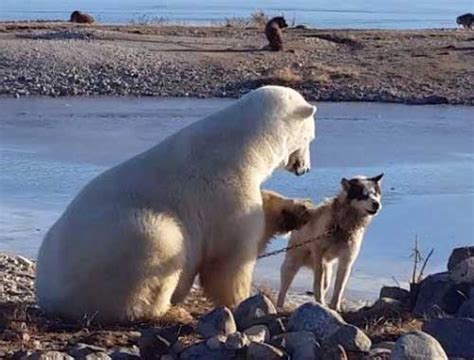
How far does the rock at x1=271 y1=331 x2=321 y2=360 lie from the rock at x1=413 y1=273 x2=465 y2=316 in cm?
130

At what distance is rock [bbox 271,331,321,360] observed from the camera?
249 inches

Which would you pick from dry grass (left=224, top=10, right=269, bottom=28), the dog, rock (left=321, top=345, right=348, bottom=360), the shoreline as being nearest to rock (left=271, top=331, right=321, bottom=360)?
rock (left=321, top=345, right=348, bottom=360)

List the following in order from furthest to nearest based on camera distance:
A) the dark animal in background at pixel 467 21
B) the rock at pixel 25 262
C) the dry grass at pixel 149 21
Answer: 1. the dark animal in background at pixel 467 21
2. the dry grass at pixel 149 21
3. the rock at pixel 25 262

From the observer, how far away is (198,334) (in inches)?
276

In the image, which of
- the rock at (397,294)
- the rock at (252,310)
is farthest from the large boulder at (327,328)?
the rock at (397,294)

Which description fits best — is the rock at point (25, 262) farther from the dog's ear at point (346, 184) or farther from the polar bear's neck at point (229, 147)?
the dog's ear at point (346, 184)

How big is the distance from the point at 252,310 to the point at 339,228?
1.83 m

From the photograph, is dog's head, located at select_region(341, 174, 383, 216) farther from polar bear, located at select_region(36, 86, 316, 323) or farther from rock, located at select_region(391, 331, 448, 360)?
rock, located at select_region(391, 331, 448, 360)

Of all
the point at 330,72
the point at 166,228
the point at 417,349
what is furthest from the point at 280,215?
the point at 330,72

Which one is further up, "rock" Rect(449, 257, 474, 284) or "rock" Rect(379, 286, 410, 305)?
"rock" Rect(449, 257, 474, 284)

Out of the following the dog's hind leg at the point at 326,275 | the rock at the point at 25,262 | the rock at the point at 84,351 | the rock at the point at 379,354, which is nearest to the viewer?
the rock at the point at 379,354

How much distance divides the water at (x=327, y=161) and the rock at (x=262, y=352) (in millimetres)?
4184

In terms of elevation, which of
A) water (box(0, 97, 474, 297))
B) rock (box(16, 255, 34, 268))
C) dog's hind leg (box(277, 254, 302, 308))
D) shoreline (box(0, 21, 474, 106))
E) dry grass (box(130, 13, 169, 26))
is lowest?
dry grass (box(130, 13, 169, 26))

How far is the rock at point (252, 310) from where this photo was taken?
7219 millimetres
